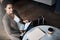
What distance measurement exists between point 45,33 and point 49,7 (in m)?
1.72

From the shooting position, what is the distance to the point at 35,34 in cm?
214

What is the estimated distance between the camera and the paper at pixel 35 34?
2097mm

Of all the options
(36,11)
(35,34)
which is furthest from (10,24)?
(36,11)

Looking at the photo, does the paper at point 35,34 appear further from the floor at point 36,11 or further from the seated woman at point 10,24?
the floor at point 36,11

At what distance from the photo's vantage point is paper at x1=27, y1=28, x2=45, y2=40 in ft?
6.88

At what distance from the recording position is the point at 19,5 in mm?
3840

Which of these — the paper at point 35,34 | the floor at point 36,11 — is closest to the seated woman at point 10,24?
the paper at point 35,34

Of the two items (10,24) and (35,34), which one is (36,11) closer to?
(10,24)

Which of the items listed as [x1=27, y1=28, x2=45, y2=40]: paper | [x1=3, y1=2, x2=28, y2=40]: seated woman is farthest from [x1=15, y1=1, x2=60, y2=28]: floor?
[x1=27, y1=28, x2=45, y2=40]: paper

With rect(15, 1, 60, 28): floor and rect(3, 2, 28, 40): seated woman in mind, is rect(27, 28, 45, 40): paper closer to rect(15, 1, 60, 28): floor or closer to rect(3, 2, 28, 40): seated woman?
rect(3, 2, 28, 40): seated woman

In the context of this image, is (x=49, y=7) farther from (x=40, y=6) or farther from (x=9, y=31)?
(x=9, y=31)

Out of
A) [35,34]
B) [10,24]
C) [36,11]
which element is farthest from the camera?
[36,11]

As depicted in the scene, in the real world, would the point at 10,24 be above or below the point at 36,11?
above

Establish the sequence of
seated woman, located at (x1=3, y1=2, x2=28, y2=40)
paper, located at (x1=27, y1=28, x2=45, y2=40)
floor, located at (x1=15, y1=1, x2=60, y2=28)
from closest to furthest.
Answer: paper, located at (x1=27, y1=28, x2=45, y2=40), seated woman, located at (x1=3, y1=2, x2=28, y2=40), floor, located at (x1=15, y1=1, x2=60, y2=28)
